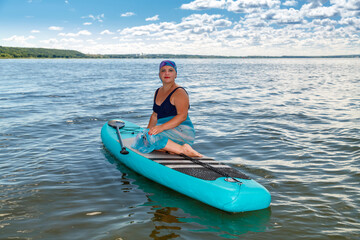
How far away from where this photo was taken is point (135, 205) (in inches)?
176

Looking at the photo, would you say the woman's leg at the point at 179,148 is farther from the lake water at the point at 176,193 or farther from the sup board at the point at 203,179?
the lake water at the point at 176,193

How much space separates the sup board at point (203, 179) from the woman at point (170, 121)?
0.16 metres

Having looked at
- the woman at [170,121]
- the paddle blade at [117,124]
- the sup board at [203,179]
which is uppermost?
the woman at [170,121]

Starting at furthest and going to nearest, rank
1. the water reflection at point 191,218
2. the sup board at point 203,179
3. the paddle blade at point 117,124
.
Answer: the paddle blade at point 117,124, the sup board at point 203,179, the water reflection at point 191,218

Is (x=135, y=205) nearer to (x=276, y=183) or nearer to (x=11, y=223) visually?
(x=11, y=223)

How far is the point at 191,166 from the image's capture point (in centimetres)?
480

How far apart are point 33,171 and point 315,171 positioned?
5.47 meters

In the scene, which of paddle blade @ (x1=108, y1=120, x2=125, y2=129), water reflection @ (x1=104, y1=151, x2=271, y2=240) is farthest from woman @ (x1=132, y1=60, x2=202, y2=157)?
paddle blade @ (x1=108, y1=120, x2=125, y2=129)

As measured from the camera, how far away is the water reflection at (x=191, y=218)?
148 inches

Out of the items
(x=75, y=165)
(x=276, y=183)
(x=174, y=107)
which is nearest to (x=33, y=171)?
(x=75, y=165)

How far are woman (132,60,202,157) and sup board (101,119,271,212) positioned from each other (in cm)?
16

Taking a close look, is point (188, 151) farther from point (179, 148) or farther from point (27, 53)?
point (27, 53)

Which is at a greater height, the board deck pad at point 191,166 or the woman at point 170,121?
the woman at point 170,121

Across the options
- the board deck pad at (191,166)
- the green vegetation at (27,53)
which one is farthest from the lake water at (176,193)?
the green vegetation at (27,53)
